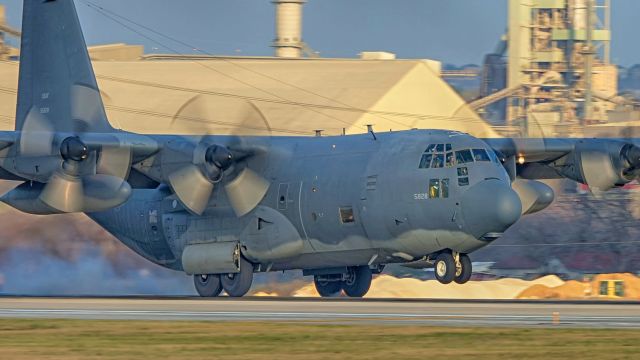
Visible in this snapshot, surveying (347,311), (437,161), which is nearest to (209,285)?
(437,161)

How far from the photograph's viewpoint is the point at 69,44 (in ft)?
105

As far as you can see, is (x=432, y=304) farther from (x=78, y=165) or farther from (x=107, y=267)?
(x=107, y=267)

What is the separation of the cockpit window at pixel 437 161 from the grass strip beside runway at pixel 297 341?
25.6 ft

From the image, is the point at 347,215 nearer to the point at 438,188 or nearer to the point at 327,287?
the point at 438,188

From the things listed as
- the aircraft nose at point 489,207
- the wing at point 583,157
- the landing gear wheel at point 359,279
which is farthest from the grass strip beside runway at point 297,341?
the wing at point 583,157

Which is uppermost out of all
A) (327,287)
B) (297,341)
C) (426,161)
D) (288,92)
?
(288,92)

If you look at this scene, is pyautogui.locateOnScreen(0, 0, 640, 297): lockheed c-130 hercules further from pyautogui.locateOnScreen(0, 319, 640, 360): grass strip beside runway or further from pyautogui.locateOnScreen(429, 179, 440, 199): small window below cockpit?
pyautogui.locateOnScreen(0, 319, 640, 360): grass strip beside runway

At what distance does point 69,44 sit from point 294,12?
164 feet

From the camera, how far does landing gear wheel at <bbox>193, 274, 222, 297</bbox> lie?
95.5 ft

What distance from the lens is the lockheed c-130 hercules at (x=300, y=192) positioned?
25.6 meters

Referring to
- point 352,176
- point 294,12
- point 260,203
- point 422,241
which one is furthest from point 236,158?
point 294,12

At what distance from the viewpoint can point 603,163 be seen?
98.1 feet

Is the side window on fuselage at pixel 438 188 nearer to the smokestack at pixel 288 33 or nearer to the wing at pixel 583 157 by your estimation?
the wing at pixel 583 157

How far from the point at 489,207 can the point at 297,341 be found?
8789 mm
